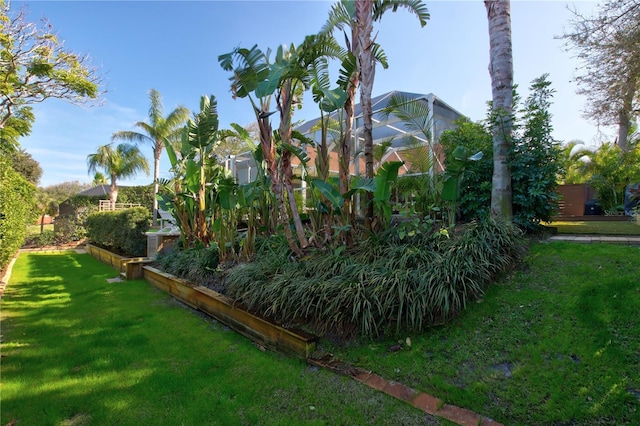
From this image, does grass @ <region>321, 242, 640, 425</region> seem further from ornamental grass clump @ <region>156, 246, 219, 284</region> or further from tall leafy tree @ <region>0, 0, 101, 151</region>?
tall leafy tree @ <region>0, 0, 101, 151</region>

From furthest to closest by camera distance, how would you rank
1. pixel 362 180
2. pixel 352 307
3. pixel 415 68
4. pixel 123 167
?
1. pixel 123 167
2. pixel 415 68
3. pixel 362 180
4. pixel 352 307

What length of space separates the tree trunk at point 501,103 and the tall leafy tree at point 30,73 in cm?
1092

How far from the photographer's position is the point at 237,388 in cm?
260

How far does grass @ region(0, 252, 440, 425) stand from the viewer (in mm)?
2230

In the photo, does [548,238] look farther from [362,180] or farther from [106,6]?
[106,6]

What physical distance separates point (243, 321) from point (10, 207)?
6.47 m

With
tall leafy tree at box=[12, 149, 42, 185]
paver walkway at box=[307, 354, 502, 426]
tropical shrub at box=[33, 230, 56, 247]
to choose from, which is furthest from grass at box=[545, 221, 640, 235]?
tall leafy tree at box=[12, 149, 42, 185]

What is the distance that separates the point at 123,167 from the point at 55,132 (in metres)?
10.1

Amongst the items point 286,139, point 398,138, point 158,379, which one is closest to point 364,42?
point 286,139

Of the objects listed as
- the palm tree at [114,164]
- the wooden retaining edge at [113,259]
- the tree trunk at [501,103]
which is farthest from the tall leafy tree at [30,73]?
the tree trunk at [501,103]

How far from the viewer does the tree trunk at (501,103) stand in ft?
14.8

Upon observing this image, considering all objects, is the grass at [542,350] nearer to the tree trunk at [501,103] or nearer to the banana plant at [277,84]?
the tree trunk at [501,103]

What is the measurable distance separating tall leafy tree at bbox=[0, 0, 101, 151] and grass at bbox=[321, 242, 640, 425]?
1145cm

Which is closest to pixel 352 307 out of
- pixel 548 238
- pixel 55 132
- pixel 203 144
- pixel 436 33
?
pixel 548 238
